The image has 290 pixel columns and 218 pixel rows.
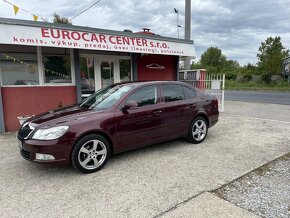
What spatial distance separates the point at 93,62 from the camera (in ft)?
A: 28.8

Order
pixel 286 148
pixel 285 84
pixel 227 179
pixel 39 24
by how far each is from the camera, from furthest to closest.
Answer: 1. pixel 285 84
2. pixel 39 24
3. pixel 286 148
4. pixel 227 179

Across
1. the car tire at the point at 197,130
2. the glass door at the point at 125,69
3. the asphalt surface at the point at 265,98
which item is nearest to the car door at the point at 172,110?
the car tire at the point at 197,130

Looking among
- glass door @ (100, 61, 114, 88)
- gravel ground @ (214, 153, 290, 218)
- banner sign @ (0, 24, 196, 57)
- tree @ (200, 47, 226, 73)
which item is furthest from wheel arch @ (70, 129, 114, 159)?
tree @ (200, 47, 226, 73)

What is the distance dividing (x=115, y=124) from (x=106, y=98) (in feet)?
2.36

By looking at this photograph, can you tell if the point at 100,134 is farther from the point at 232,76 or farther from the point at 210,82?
the point at 232,76

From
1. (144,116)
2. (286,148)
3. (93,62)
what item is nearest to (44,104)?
(93,62)

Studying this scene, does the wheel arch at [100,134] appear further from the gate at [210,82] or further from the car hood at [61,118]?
the gate at [210,82]

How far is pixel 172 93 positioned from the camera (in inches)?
207

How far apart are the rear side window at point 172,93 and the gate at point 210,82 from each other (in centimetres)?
490

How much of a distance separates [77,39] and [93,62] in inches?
70.6

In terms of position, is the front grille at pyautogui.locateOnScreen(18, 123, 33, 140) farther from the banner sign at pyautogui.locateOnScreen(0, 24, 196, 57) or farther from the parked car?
the parked car

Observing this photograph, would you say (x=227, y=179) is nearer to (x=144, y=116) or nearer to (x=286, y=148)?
(x=144, y=116)

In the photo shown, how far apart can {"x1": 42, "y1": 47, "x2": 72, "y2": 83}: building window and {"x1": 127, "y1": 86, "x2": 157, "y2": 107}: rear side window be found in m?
4.26

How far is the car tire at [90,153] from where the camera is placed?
3857mm
